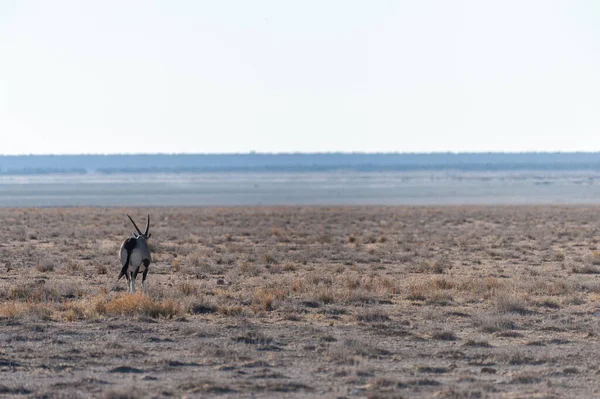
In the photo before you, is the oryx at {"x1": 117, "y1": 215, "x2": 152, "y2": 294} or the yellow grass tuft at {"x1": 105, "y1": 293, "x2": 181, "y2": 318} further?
the oryx at {"x1": 117, "y1": 215, "x2": 152, "y2": 294}

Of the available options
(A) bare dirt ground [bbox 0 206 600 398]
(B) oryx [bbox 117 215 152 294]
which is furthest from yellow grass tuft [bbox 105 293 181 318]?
(B) oryx [bbox 117 215 152 294]

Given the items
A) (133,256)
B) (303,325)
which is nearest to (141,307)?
(133,256)

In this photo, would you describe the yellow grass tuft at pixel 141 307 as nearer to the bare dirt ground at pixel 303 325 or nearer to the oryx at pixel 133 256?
the bare dirt ground at pixel 303 325

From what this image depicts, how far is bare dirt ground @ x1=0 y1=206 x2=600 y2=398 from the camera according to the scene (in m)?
12.9

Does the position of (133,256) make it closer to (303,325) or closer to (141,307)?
(141,307)

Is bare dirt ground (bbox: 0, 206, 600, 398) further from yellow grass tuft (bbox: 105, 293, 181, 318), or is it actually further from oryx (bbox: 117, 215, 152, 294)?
oryx (bbox: 117, 215, 152, 294)

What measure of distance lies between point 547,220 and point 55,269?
121 ft

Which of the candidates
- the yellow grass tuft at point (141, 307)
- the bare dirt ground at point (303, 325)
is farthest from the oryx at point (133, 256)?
the yellow grass tuft at point (141, 307)

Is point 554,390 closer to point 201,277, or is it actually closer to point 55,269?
point 201,277

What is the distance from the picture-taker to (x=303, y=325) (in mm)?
17609

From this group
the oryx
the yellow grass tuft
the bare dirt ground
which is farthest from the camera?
the oryx

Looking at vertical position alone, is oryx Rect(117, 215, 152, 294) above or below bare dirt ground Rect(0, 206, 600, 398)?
above

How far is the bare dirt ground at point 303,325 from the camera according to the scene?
42.2 feet

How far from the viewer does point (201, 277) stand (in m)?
26.6
